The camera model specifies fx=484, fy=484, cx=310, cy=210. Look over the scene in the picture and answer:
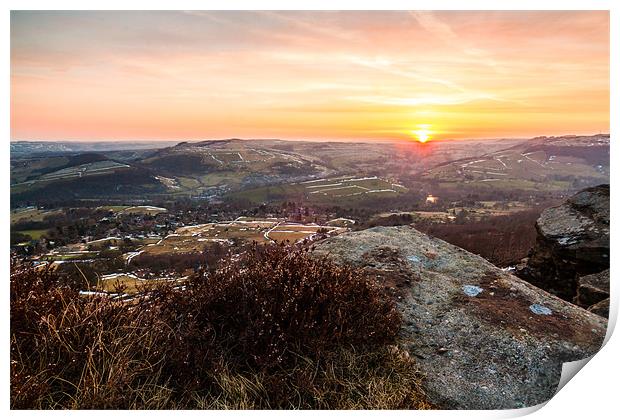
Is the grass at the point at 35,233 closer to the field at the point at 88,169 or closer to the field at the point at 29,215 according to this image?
the field at the point at 29,215

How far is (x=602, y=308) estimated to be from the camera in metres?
4.53

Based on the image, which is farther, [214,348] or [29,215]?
[29,215]

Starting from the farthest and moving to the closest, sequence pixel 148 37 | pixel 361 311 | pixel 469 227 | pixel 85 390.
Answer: pixel 469 227 → pixel 148 37 → pixel 361 311 → pixel 85 390

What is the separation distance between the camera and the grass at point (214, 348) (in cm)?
348

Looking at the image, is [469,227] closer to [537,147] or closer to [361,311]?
[537,147]

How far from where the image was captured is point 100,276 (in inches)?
162

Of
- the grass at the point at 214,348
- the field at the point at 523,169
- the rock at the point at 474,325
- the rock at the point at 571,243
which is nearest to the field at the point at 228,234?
the rock at the point at 474,325

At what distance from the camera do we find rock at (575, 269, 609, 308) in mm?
4715

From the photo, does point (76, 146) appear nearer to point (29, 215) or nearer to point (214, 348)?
point (29, 215)

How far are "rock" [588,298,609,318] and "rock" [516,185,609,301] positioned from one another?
49 centimetres

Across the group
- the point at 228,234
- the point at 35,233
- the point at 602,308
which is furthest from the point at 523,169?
the point at 35,233

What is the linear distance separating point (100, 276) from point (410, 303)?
106 inches

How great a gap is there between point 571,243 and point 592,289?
0.55 m
